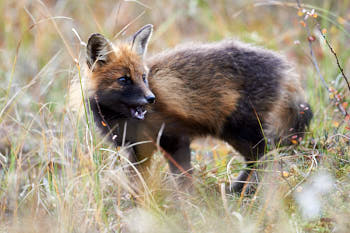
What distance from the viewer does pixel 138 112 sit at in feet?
15.7

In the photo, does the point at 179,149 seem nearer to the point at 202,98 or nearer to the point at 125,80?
the point at 202,98

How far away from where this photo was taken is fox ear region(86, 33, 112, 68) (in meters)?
4.72

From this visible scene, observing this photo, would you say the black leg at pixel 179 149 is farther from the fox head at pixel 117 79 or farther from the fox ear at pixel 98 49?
the fox ear at pixel 98 49

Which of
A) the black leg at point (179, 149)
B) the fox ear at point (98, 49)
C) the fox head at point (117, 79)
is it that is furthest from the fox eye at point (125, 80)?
the black leg at point (179, 149)

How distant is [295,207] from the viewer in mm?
3943

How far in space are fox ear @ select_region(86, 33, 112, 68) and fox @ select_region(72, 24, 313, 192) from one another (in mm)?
27

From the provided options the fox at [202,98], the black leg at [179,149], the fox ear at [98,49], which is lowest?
the black leg at [179,149]

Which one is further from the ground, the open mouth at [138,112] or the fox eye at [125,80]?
the fox eye at [125,80]

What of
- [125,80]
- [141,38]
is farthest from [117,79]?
[141,38]

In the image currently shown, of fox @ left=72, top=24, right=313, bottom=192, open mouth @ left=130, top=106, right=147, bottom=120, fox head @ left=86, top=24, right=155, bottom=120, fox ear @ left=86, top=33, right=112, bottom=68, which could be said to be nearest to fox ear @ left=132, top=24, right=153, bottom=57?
fox @ left=72, top=24, right=313, bottom=192

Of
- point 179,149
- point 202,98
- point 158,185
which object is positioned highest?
point 202,98

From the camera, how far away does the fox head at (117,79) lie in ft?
15.5

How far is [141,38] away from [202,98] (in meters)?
1.02

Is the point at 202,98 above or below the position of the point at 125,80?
below
